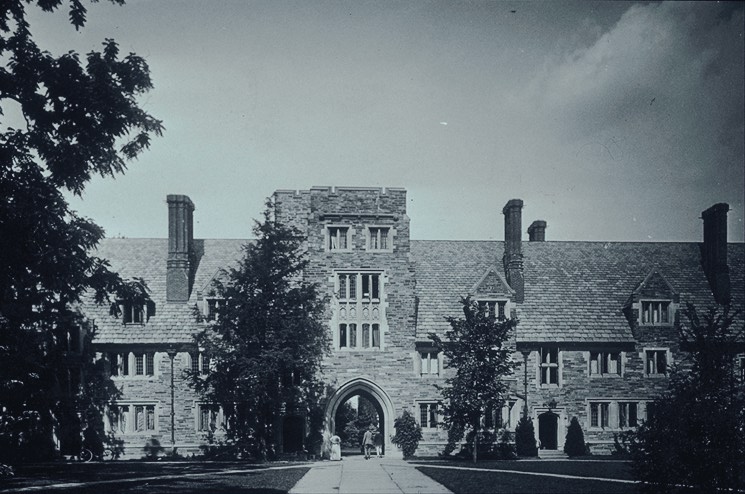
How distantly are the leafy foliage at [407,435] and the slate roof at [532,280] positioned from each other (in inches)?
148

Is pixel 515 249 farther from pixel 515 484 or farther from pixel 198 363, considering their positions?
pixel 515 484

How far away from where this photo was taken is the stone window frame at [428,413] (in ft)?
104

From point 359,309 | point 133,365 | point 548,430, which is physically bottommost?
point 548,430

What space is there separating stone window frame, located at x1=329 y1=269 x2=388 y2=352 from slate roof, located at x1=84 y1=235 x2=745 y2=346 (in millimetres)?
1909

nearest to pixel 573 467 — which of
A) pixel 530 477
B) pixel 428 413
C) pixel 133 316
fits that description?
pixel 530 477

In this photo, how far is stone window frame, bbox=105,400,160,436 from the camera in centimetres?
3177

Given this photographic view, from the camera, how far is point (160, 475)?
2238 cm

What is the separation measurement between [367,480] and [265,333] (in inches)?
384

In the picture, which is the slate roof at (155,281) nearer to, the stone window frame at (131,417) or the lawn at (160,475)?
the stone window frame at (131,417)

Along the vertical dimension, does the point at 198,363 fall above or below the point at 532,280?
below

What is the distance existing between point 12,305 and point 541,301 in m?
23.5

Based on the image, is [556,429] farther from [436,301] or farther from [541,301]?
[436,301]

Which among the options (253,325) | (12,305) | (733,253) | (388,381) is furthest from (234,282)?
(733,253)

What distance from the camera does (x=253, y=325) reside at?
27891 millimetres
